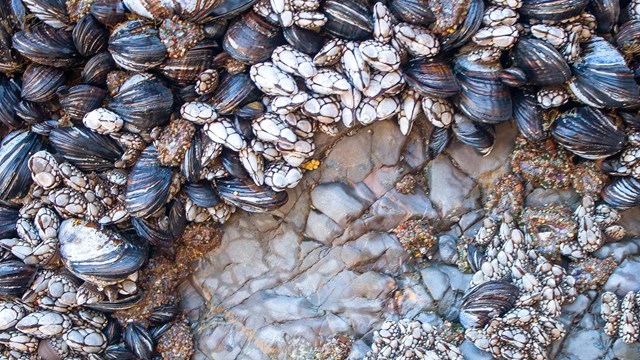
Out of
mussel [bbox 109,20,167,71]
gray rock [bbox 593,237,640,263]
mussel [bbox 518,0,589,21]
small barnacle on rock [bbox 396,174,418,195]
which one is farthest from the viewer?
small barnacle on rock [bbox 396,174,418,195]

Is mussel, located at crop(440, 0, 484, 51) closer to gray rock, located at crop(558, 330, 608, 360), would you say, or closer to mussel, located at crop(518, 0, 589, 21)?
mussel, located at crop(518, 0, 589, 21)

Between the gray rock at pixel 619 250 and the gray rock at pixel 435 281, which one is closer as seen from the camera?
the gray rock at pixel 619 250

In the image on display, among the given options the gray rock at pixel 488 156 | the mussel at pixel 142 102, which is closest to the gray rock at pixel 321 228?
the gray rock at pixel 488 156

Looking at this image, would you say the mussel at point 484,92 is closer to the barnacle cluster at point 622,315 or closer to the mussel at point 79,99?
the barnacle cluster at point 622,315

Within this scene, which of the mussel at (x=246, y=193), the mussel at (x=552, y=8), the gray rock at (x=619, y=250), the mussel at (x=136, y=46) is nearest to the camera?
the mussel at (x=552, y=8)

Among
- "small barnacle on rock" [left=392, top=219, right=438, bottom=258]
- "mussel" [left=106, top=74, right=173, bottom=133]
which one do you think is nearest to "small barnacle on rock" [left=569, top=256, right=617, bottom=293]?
"small barnacle on rock" [left=392, top=219, right=438, bottom=258]

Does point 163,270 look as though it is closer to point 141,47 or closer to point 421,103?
point 141,47

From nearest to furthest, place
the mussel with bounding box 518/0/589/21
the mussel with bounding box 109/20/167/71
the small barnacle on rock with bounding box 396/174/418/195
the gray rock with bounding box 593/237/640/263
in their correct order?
the mussel with bounding box 518/0/589/21, the mussel with bounding box 109/20/167/71, the gray rock with bounding box 593/237/640/263, the small barnacle on rock with bounding box 396/174/418/195
